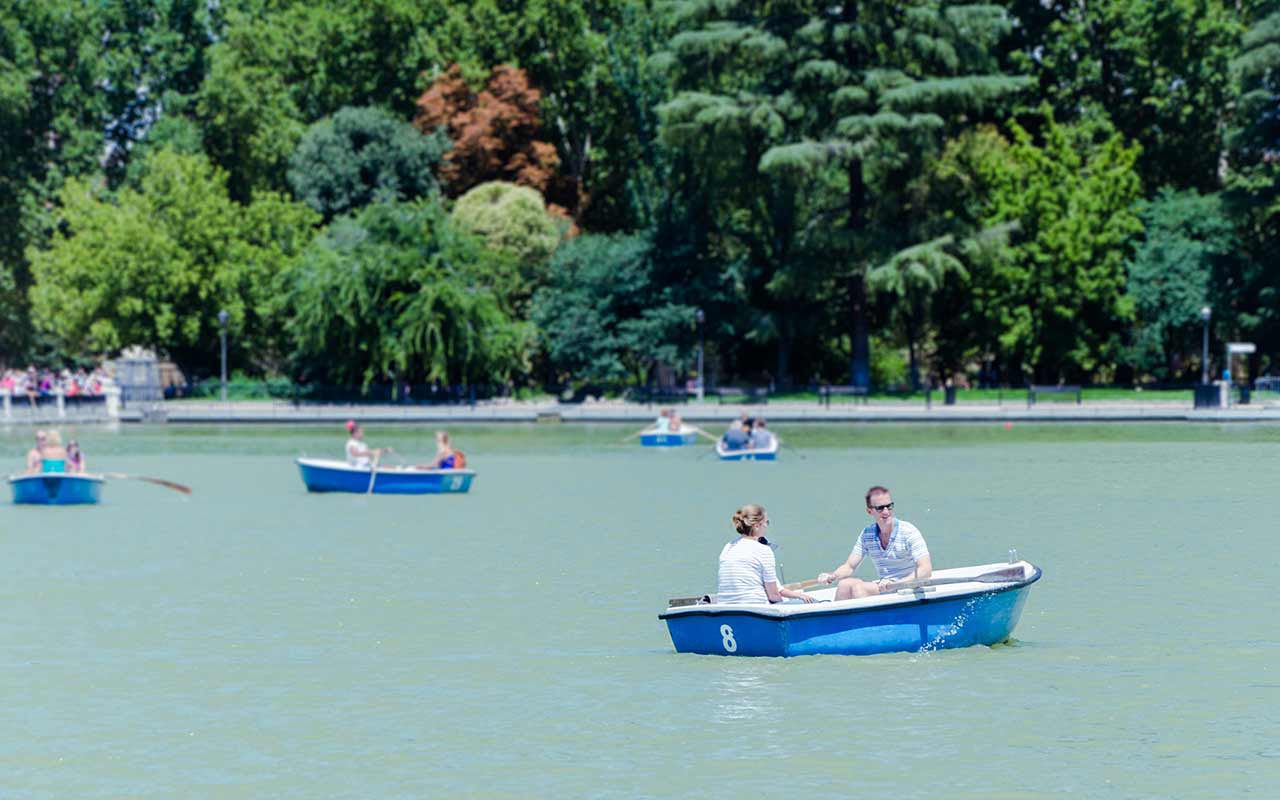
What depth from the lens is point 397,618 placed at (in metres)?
26.3

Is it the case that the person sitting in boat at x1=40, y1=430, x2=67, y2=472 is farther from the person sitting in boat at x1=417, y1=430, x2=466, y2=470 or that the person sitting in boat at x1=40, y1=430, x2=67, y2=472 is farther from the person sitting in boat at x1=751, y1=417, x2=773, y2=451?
the person sitting in boat at x1=751, y1=417, x2=773, y2=451

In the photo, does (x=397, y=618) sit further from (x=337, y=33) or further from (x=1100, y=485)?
(x=337, y=33)

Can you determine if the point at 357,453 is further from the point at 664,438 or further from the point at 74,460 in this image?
the point at 664,438

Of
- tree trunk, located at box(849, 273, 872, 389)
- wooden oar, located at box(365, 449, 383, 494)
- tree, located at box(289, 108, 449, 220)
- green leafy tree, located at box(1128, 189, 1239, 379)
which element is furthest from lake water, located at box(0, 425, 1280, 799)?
tree, located at box(289, 108, 449, 220)

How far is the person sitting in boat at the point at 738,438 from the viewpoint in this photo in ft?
187

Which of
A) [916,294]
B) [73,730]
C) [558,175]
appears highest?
[558,175]

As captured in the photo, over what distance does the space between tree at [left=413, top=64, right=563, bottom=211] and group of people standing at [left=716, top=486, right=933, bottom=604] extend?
7424cm

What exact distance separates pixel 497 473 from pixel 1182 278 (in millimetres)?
43111

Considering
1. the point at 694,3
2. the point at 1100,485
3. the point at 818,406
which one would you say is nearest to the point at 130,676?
the point at 1100,485

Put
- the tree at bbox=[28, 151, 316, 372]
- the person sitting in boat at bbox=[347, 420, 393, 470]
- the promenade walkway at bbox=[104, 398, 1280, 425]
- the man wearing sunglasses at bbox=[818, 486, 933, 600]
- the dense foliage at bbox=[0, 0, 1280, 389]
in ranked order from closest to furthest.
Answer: the man wearing sunglasses at bbox=[818, 486, 933, 600]
the person sitting in boat at bbox=[347, 420, 393, 470]
the promenade walkway at bbox=[104, 398, 1280, 425]
the dense foliage at bbox=[0, 0, 1280, 389]
the tree at bbox=[28, 151, 316, 372]

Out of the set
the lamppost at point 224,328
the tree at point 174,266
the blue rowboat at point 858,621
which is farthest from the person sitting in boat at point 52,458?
the tree at point 174,266

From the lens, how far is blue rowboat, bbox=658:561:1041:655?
68.9ft

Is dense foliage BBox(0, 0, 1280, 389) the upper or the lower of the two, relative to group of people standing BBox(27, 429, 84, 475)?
upper

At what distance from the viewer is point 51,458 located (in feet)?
141
